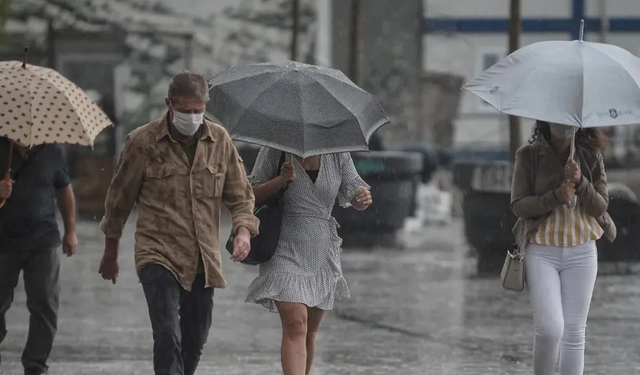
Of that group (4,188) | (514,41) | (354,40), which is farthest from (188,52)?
(4,188)

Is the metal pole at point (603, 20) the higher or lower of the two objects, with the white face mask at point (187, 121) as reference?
higher

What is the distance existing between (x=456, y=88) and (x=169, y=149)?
22736mm

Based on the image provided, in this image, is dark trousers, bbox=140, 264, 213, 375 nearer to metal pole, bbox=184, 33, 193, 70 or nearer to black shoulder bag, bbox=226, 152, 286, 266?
black shoulder bag, bbox=226, 152, 286, 266

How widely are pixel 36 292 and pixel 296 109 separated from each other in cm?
201

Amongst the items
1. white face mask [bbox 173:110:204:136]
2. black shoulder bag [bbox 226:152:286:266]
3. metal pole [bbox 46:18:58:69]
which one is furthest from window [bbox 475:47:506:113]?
white face mask [bbox 173:110:204:136]

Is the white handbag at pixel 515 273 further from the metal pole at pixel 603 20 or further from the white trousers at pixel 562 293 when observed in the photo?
the metal pole at pixel 603 20

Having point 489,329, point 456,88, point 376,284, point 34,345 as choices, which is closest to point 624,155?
point 456,88

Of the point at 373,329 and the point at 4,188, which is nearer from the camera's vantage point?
the point at 4,188

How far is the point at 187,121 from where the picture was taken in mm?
6488

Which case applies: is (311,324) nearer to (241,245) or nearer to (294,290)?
(294,290)

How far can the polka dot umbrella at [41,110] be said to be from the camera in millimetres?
7711

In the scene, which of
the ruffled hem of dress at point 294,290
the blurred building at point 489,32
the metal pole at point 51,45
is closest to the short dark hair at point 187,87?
the ruffled hem of dress at point 294,290

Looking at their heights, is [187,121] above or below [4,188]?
above

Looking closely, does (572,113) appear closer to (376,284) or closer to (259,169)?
(259,169)
